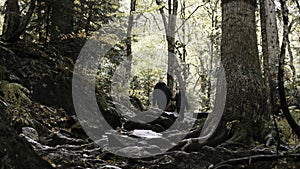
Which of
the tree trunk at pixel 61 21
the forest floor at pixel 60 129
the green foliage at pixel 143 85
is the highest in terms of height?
the tree trunk at pixel 61 21

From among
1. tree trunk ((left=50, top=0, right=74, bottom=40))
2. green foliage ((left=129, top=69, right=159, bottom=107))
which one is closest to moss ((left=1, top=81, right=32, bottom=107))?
tree trunk ((left=50, top=0, right=74, bottom=40))

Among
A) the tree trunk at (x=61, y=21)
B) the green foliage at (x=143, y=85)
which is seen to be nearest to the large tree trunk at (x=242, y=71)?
the tree trunk at (x=61, y=21)

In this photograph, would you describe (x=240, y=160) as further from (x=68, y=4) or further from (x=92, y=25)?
(x=92, y=25)

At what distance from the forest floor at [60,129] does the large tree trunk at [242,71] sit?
60 cm

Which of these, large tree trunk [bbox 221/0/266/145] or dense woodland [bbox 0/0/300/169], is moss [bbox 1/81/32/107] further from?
large tree trunk [bbox 221/0/266/145]

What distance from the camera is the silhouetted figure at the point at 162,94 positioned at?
14688 millimetres

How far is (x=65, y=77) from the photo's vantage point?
905 cm

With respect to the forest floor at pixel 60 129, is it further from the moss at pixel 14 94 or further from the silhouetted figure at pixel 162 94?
the silhouetted figure at pixel 162 94

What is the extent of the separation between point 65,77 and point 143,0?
49.6 ft

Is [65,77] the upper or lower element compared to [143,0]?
lower

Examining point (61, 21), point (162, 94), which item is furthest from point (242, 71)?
point (162, 94)

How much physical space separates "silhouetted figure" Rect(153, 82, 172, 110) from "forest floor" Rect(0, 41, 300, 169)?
3.60 metres

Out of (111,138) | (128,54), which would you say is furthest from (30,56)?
(128,54)

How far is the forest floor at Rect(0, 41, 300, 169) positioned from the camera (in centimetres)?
431
